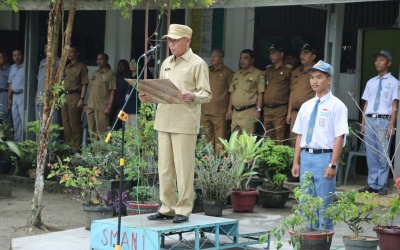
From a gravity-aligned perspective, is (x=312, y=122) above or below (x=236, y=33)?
below

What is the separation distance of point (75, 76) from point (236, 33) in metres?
3.36

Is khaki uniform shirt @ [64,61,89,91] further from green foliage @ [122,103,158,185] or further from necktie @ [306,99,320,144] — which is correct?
necktie @ [306,99,320,144]

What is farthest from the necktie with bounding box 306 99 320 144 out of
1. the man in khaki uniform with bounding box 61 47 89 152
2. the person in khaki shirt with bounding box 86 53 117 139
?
the man in khaki uniform with bounding box 61 47 89 152

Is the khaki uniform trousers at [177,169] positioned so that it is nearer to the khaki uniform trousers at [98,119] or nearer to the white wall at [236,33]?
the white wall at [236,33]

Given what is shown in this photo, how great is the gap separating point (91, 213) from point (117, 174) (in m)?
1.78

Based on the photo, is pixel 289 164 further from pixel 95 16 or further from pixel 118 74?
pixel 95 16

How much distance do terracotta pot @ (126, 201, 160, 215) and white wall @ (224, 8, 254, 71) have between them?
6.26 metres

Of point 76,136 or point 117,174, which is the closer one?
point 117,174

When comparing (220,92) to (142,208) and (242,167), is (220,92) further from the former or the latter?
(142,208)

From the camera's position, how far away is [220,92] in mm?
15117

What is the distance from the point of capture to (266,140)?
1280 centimetres

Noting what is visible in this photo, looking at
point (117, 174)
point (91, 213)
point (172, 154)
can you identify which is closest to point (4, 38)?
point (117, 174)

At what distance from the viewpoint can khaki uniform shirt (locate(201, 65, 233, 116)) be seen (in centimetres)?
1508

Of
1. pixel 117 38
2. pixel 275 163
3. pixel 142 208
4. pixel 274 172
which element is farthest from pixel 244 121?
pixel 142 208
